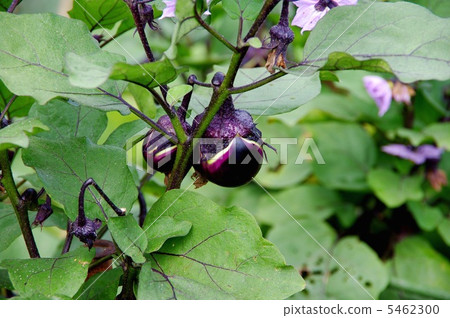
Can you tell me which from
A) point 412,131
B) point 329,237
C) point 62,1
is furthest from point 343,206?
point 62,1

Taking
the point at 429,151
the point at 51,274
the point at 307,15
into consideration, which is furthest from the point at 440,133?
the point at 51,274

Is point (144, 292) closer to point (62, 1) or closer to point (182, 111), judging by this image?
point (182, 111)

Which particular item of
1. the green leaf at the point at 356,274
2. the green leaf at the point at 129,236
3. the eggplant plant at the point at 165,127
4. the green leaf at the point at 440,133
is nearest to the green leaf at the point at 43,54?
the eggplant plant at the point at 165,127

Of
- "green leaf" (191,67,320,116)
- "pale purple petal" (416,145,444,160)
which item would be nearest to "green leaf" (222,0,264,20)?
"green leaf" (191,67,320,116)

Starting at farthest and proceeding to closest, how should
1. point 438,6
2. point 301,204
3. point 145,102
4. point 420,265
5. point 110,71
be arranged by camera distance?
point 301,204
point 420,265
point 438,6
point 145,102
point 110,71

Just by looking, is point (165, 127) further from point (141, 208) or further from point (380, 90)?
point (380, 90)

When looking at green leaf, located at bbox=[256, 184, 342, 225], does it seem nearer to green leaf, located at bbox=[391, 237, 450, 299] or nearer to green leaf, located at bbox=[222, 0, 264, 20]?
green leaf, located at bbox=[391, 237, 450, 299]
